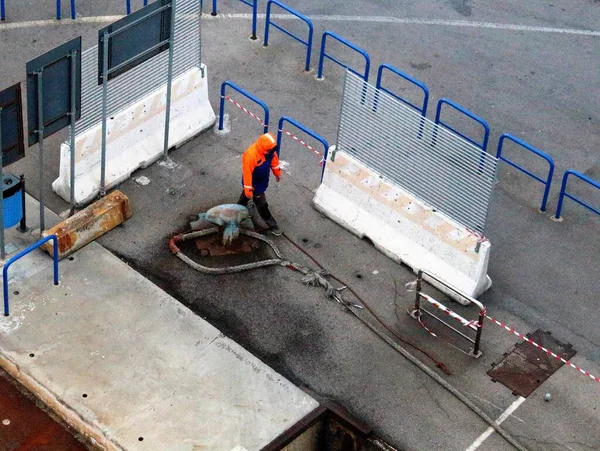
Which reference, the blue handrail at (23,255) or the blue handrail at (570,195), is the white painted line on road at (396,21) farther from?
the blue handrail at (23,255)

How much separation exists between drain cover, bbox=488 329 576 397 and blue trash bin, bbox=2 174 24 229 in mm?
6238

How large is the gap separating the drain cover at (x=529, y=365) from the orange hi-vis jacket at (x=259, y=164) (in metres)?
3.90

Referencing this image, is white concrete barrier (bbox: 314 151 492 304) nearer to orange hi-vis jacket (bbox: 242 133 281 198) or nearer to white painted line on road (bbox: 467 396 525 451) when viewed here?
orange hi-vis jacket (bbox: 242 133 281 198)

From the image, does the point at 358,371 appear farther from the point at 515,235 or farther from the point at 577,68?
the point at 577,68

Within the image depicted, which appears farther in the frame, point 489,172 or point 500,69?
point 500,69

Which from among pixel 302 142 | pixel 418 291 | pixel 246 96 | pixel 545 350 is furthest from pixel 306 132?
pixel 545 350

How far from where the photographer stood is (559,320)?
15.7 metres

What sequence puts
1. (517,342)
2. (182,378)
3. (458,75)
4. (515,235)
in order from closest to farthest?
(182,378) → (517,342) → (515,235) → (458,75)

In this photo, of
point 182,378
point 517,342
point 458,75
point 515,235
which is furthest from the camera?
point 458,75

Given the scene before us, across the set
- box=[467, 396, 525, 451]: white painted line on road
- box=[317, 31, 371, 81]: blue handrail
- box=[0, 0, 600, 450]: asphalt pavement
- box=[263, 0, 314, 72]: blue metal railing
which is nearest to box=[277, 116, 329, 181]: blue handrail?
box=[0, 0, 600, 450]: asphalt pavement

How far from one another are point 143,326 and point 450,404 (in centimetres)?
383

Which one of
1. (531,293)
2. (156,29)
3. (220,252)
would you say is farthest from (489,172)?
(156,29)

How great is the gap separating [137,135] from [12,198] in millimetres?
2561

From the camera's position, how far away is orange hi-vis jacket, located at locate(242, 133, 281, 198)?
15781 mm
